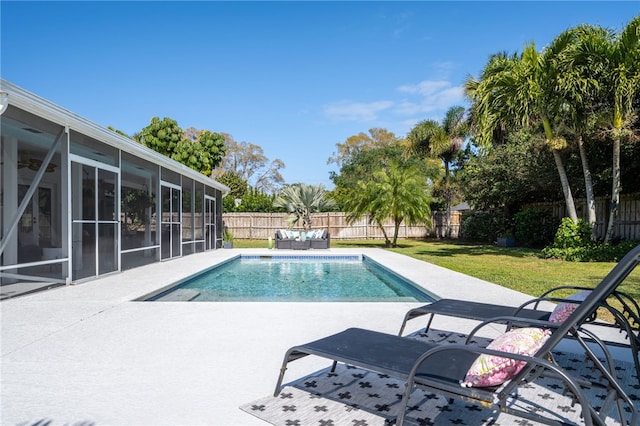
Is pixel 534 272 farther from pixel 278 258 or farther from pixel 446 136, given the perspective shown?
pixel 446 136

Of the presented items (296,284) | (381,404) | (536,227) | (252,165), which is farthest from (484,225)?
(252,165)

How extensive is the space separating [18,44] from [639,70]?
18282 millimetres

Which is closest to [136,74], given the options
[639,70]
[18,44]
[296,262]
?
[18,44]

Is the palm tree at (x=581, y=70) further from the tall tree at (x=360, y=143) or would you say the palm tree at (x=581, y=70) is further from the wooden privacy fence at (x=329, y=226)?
the tall tree at (x=360, y=143)

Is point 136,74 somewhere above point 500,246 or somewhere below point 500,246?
above

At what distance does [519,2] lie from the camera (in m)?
12.0

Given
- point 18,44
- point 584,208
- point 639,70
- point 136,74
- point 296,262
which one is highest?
point 136,74

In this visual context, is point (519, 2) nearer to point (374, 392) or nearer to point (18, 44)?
point (374, 392)

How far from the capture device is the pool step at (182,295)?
285 inches

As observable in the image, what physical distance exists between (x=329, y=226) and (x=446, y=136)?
27.7 feet

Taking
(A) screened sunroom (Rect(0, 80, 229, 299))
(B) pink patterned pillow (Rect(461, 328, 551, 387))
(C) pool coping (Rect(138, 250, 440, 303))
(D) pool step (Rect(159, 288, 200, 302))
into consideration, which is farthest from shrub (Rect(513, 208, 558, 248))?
(B) pink patterned pillow (Rect(461, 328, 551, 387))

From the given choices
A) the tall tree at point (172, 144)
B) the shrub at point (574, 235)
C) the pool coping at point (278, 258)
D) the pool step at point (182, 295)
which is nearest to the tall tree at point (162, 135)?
the tall tree at point (172, 144)

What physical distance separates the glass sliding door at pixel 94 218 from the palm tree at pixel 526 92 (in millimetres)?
11147

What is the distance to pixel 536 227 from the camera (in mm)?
17688
